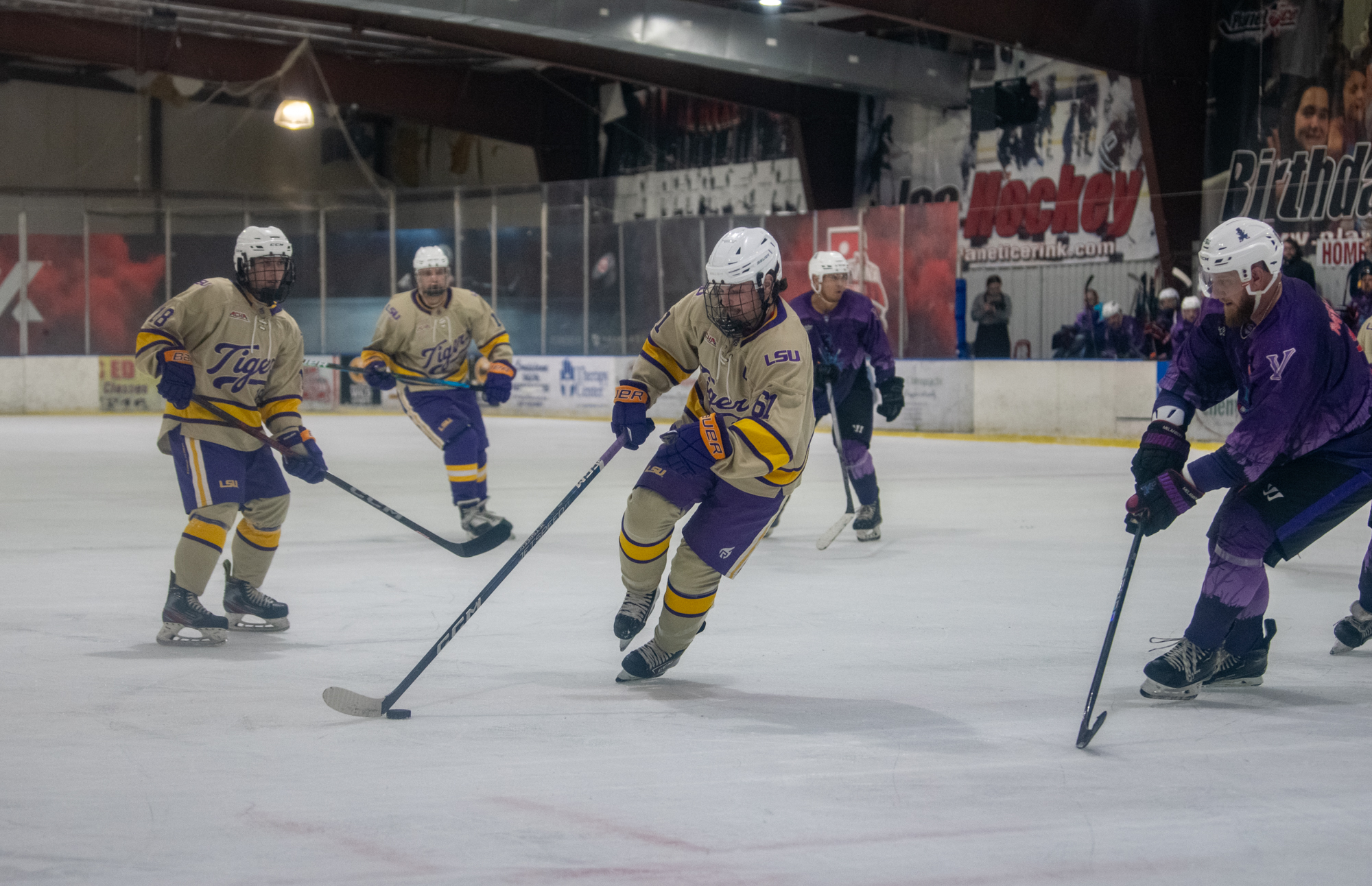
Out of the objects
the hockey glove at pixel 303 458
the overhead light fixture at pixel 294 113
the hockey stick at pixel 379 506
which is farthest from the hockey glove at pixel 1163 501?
the overhead light fixture at pixel 294 113

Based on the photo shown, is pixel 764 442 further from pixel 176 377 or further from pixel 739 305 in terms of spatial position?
pixel 176 377

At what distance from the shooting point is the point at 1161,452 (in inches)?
137

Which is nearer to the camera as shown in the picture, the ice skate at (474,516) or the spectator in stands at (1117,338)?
the ice skate at (474,516)

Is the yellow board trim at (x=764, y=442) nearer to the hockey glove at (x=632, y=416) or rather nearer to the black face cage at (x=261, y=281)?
the hockey glove at (x=632, y=416)

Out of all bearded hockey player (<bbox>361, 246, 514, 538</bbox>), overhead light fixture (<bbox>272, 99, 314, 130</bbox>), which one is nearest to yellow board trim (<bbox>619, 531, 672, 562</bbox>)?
bearded hockey player (<bbox>361, 246, 514, 538</bbox>)

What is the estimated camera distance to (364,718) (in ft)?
11.1

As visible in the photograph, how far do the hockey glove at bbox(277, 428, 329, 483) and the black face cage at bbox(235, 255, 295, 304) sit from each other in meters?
0.41

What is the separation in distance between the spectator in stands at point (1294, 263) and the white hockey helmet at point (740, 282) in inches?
328

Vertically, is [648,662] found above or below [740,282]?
below

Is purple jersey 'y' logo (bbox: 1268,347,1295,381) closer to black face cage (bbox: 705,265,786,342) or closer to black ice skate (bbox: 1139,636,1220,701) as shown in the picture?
black ice skate (bbox: 1139,636,1220,701)

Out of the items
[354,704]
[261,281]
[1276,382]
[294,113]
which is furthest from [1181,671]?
[294,113]

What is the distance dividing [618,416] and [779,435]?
55 cm

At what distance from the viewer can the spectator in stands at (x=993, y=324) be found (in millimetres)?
15281

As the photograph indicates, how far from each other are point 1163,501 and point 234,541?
2.68 m
